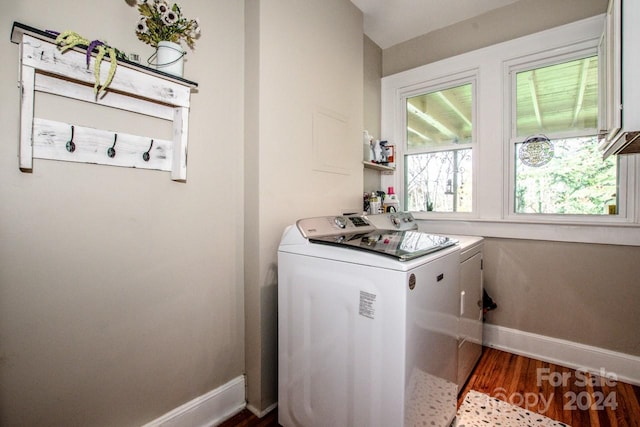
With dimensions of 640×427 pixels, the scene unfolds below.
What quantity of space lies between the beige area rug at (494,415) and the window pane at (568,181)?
1381 mm

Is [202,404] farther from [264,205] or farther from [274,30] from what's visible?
[274,30]

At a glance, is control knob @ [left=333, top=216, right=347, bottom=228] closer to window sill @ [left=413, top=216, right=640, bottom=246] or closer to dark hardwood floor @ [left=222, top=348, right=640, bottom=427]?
dark hardwood floor @ [left=222, top=348, right=640, bottom=427]

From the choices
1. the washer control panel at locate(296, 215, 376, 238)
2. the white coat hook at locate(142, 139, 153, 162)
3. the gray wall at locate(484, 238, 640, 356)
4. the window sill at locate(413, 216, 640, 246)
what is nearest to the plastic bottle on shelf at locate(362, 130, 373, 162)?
the window sill at locate(413, 216, 640, 246)

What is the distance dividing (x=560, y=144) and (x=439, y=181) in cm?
88

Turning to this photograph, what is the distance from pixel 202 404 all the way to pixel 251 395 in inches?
10.8

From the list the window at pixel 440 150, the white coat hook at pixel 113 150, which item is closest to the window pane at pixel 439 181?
the window at pixel 440 150

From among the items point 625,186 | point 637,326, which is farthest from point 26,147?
point 637,326

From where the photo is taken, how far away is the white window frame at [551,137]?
1.88 meters

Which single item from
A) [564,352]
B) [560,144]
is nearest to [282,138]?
[560,144]

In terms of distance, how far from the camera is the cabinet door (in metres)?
1.70

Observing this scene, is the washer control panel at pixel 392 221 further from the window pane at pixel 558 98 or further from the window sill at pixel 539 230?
the window pane at pixel 558 98

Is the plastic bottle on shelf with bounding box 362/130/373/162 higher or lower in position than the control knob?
higher

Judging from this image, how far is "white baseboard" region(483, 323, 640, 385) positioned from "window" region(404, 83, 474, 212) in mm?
1049

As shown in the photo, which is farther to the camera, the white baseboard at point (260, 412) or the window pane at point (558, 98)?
the window pane at point (558, 98)
